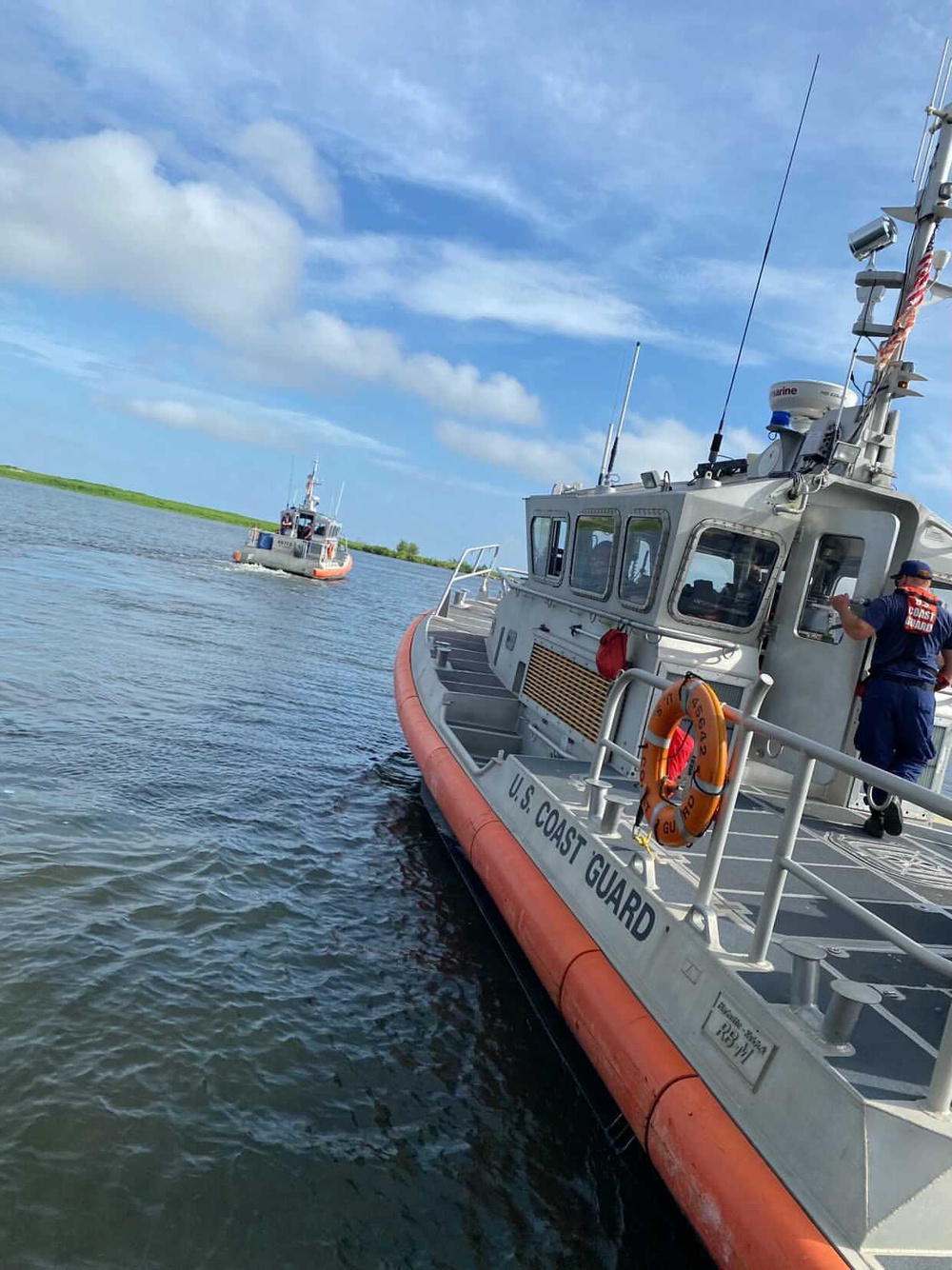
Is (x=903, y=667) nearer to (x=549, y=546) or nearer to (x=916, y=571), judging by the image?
(x=916, y=571)

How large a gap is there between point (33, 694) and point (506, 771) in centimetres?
658

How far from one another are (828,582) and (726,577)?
75 centimetres

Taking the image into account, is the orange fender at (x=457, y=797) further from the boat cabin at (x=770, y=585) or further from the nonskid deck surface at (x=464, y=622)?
the nonskid deck surface at (x=464, y=622)

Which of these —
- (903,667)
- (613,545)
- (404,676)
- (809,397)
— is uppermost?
(809,397)

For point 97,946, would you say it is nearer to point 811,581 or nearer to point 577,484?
point 811,581

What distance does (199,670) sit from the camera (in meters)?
14.1

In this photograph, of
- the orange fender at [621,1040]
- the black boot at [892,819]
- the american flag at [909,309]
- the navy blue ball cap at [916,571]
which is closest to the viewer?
the orange fender at [621,1040]

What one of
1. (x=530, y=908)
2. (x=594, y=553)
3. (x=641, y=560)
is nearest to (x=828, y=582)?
(x=641, y=560)

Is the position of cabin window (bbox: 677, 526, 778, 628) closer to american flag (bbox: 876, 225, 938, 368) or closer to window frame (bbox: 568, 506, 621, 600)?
window frame (bbox: 568, 506, 621, 600)

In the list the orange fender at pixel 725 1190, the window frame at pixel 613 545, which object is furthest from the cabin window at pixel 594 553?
the orange fender at pixel 725 1190

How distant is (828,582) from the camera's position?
6.56m

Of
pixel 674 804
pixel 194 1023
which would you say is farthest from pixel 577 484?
pixel 194 1023

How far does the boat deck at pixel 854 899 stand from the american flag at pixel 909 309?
3.50 metres

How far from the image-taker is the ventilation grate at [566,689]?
7227 millimetres
